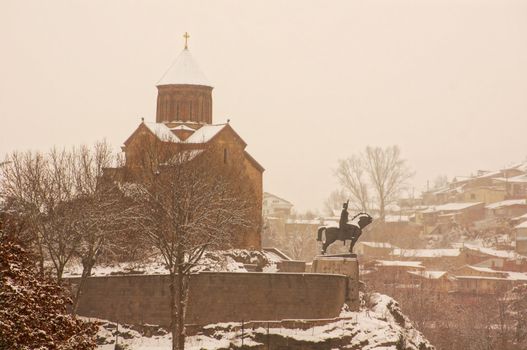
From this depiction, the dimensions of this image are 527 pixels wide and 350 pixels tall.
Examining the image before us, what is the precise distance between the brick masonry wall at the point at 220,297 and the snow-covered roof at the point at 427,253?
133 ft

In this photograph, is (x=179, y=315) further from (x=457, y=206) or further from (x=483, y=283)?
(x=457, y=206)

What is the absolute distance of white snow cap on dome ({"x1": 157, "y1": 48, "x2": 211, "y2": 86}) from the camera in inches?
1687

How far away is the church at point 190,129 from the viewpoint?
37.8m

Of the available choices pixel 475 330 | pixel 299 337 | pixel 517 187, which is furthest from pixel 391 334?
pixel 517 187

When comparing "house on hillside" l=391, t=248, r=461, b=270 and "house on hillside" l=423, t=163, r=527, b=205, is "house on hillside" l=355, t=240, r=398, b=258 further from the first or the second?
"house on hillside" l=423, t=163, r=527, b=205

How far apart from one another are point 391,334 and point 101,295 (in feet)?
35.8

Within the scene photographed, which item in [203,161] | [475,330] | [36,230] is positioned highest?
[203,161]

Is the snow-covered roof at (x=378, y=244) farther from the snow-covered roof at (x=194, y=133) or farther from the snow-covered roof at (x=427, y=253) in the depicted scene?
the snow-covered roof at (x=194, y=133)

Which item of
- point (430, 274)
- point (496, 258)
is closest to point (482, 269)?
point (496, 258)

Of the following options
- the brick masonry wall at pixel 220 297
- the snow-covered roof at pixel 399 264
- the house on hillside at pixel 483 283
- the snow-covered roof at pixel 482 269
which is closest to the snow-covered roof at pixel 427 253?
the snow-covered roof at pixel 482 269

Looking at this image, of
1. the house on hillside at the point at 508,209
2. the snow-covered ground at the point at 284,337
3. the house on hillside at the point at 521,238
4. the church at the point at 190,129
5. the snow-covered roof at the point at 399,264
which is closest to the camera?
the snow-covered ground at the point at 284,337

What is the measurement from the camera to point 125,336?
28172mm

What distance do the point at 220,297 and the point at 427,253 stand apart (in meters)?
44.3

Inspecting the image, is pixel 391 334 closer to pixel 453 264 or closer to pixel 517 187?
pixel 453 264
